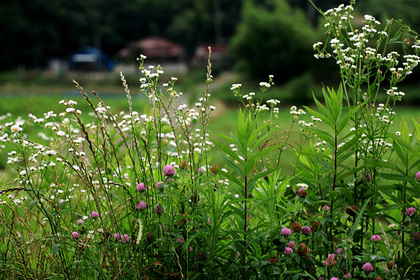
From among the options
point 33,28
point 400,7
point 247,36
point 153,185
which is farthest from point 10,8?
point 153,185

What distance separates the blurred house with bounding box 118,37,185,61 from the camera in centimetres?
4444

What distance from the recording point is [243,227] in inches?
72.3

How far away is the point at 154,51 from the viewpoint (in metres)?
45.1

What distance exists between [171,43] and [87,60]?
28.1 ft

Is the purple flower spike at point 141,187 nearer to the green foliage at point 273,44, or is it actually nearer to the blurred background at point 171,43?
the blurred background at point 171,43

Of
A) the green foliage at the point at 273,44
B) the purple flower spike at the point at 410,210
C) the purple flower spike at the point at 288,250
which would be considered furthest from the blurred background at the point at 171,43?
the purple flower spike at the point at 288,250

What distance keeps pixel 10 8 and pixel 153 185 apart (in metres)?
45.3

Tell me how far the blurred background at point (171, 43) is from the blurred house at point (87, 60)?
0.10 m

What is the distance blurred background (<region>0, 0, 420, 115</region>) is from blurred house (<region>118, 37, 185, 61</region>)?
10 cm

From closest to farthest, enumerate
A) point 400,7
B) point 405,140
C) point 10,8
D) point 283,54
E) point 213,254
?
point 213,254, point 405,140, point 283,54, point 400,7, point 10,8

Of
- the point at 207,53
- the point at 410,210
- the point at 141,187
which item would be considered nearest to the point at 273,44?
the point at 207,53

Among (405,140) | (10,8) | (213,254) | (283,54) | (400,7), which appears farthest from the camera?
(10,8)

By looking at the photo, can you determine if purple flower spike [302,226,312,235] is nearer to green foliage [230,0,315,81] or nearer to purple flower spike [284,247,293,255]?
purple flower spike [284,247,293,255]

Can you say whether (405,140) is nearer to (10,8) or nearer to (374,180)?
(374,180)
